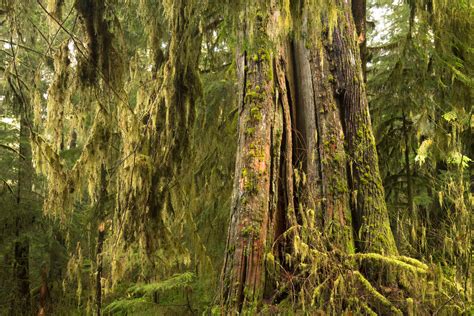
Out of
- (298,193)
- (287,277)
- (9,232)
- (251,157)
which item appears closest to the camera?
(287,277)

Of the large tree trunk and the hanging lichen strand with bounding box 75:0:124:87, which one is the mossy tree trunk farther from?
the large tree trunk

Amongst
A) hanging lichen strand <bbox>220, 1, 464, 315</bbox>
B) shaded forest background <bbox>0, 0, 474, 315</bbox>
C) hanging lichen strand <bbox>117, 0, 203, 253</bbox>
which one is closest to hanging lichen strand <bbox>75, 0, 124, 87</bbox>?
shaded forest background <bbox>0, 0, 474, 315</bbox>

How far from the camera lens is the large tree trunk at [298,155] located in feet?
10.3

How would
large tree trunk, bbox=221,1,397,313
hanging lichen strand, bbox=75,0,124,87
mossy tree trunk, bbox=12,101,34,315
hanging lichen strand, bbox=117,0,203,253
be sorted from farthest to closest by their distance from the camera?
mossy tree trunk, bbox=12,101,34,315 < hanging lichen strand, bbox=117,0,203,253 < hanging lichen strand, bbox=75,0,124,87 < large tree trunk, bbox=221,1,397,313

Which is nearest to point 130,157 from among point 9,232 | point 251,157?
point 251,157

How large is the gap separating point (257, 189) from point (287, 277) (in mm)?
684

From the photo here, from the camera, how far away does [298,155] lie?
12.2ft

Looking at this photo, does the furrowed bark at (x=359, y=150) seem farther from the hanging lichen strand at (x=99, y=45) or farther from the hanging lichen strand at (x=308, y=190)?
the hanging lichen strand at (x=99, y=45)

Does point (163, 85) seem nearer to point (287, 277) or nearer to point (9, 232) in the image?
point (287, 277)

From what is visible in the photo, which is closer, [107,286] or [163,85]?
[107,286]

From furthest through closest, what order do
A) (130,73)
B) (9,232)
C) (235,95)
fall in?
(9,232) → (235,95) → (130,73)

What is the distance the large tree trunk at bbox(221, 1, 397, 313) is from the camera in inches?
123

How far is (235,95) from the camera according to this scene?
17.8ft

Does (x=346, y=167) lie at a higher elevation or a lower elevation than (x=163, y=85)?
lower
